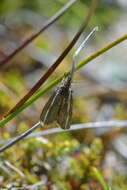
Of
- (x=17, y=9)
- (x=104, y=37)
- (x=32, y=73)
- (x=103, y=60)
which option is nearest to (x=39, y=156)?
(x=32, y=73)

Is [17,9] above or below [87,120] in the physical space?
above

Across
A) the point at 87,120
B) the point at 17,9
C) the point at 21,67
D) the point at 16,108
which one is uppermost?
the point at 17,9

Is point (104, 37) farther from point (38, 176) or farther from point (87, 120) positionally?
point (38, 176)
